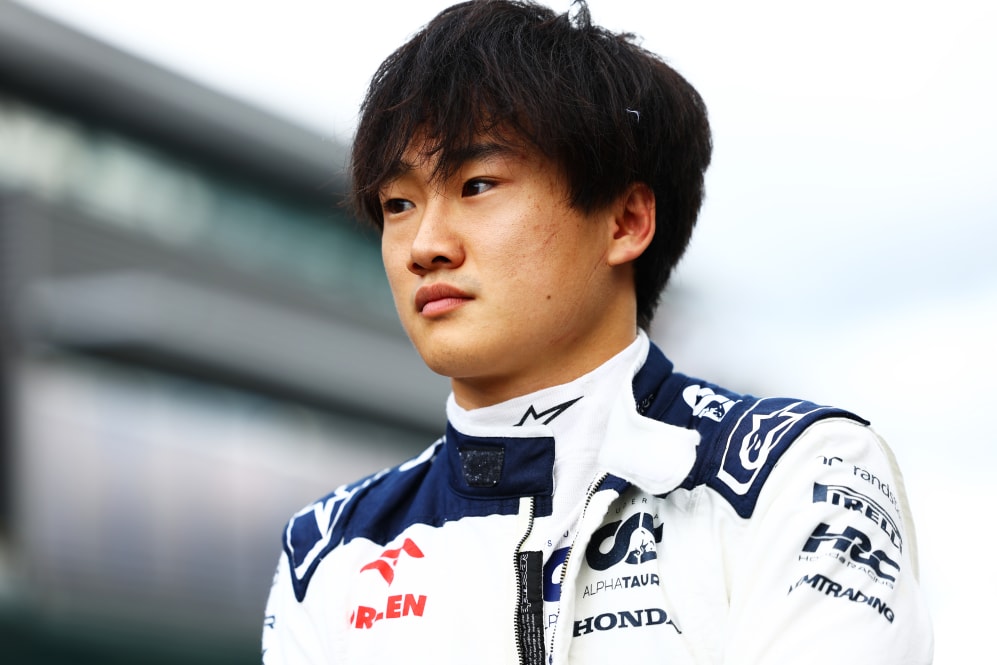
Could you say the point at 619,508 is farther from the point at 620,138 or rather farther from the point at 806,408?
the point at 620,138

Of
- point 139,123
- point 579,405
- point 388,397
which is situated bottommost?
point 579,405

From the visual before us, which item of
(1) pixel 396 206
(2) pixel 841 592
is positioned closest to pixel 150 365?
(1) pixel 396 206

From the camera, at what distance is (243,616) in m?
18.6

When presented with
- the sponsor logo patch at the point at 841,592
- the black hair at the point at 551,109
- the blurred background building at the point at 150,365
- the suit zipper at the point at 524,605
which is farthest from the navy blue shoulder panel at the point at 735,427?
the blurred background building at the point at 150,365

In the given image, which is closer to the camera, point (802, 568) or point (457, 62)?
point (802, 568)

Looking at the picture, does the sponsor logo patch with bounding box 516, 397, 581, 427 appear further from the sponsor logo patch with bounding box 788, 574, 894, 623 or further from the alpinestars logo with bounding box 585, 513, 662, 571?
the sponsor logo patch with bounding box 788, 574, 894, 623

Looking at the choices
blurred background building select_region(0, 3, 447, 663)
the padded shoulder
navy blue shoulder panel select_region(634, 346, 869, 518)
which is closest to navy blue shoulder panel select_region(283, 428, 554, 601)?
the padded shoulder

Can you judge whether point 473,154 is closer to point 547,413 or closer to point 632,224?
point 632,224

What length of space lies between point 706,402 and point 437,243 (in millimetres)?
659

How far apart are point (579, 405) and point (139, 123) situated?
697 inches

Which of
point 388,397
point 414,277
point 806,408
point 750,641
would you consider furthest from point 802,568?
point 388,397

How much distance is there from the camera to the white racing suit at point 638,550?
2.27 metres

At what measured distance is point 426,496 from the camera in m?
3.03

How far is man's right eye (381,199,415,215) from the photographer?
2.89 meters
